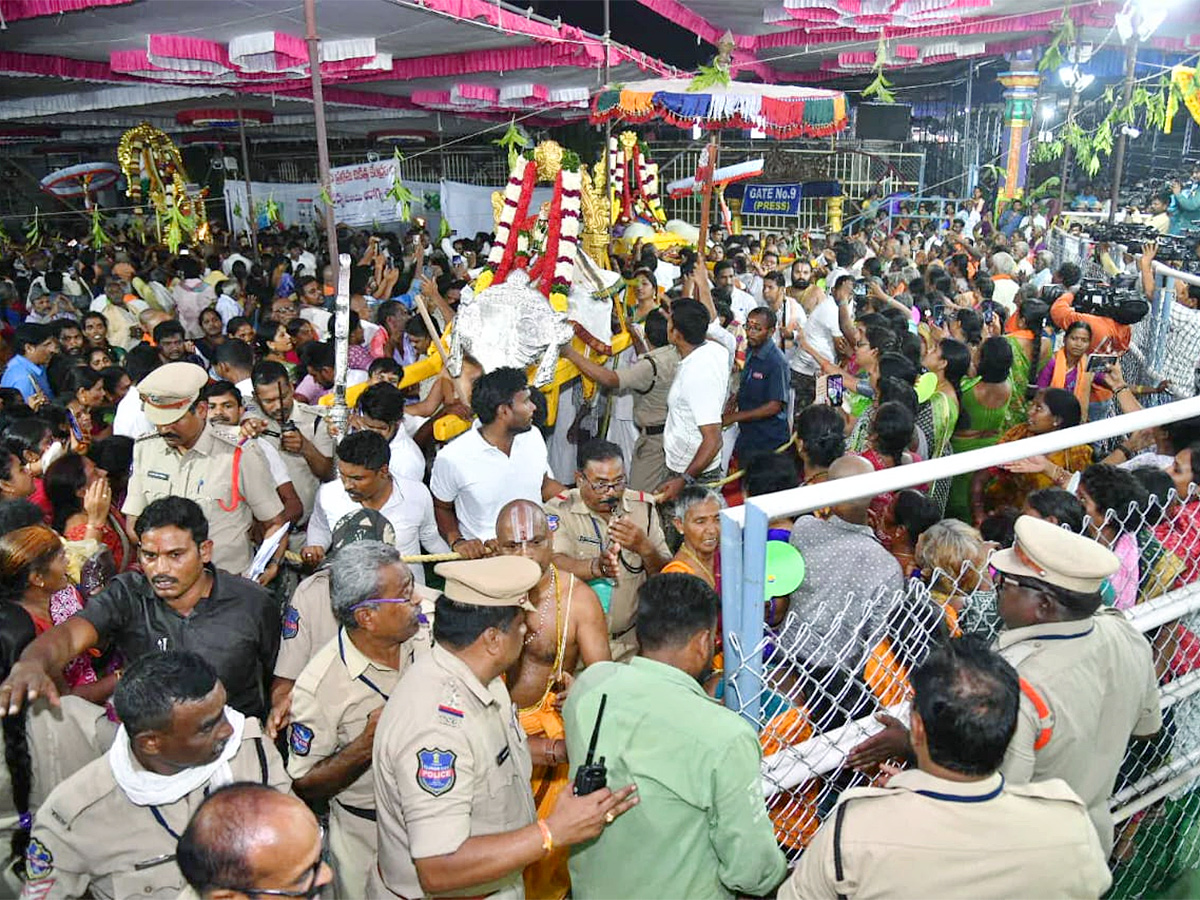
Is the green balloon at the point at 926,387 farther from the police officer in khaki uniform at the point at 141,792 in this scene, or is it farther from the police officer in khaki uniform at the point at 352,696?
the police officer in khaki uniform at the point at 141,792

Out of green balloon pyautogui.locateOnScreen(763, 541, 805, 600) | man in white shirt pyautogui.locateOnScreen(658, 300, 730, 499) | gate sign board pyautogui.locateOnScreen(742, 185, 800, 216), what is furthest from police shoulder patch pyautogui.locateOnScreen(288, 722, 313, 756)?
gate sign board pyautogui.locateOnScreen(742, 185, 800, 216)

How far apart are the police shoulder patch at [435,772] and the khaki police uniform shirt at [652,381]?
11.1 feet

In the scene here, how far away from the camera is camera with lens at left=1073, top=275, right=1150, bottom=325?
542cm

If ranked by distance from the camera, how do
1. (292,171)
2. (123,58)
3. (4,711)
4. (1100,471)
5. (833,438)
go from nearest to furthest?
(4,711) → (1100,471) → (833,438) → (123,58) → (292,171)

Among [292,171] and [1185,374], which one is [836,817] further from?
[292,171]

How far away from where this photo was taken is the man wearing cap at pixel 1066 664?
2193 millimetres

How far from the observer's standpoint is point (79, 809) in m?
2.04

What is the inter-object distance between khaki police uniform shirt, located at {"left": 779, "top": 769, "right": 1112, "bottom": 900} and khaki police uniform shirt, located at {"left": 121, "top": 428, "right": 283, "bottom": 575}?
106 inches

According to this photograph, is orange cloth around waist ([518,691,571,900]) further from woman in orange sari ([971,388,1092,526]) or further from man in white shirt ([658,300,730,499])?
woman in orange sari ([971,388,1092,526])

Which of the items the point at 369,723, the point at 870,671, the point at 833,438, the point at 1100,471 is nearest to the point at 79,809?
the point at 369,723

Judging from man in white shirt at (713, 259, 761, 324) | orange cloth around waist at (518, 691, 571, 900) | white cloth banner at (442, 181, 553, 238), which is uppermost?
white cloth banner at (442, 181, 553, 238)

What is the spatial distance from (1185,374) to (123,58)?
9355 millimetres

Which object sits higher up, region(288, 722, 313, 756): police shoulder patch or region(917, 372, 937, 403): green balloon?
region(917, 372, 937, 403): green balloon

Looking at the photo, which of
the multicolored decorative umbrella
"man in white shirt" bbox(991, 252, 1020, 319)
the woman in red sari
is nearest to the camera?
the woman in red sari
